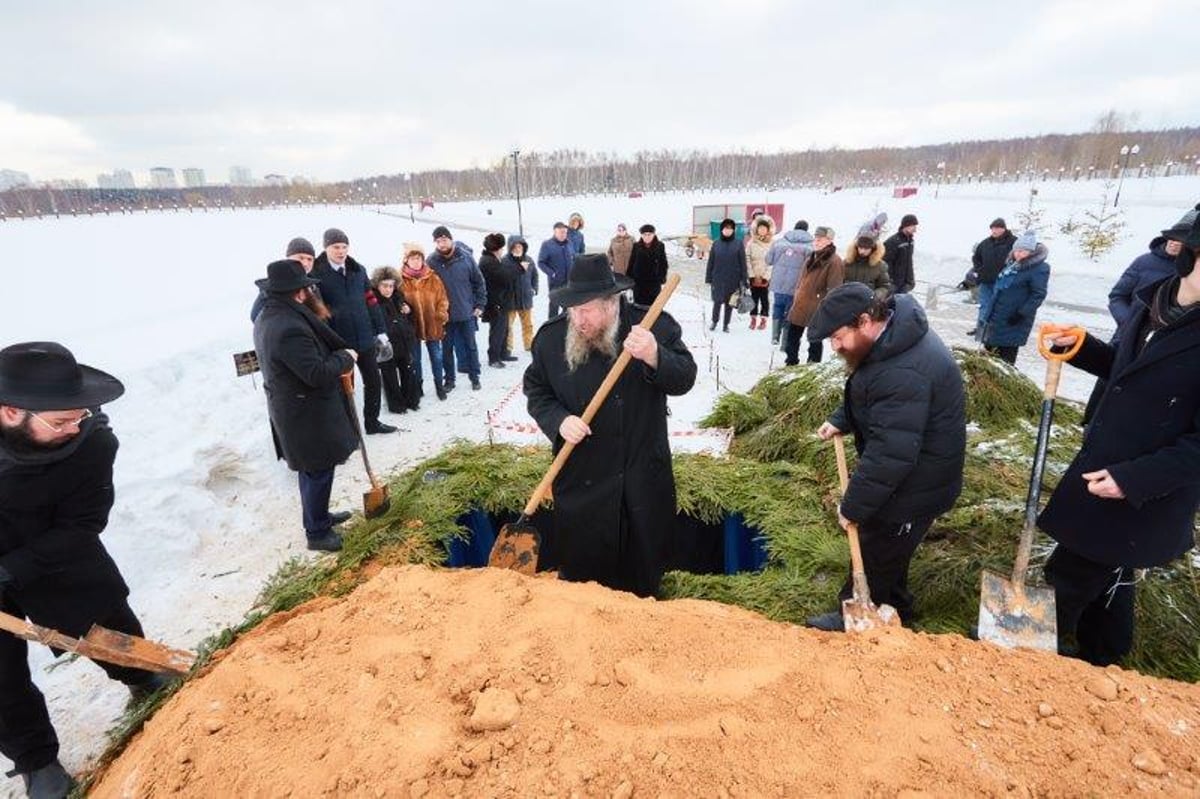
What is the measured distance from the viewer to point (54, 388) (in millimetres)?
2164

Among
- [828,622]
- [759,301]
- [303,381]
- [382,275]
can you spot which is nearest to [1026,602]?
[828,622]

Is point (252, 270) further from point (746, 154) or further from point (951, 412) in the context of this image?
point (746, 154)

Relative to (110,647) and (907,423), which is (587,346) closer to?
(907,423)

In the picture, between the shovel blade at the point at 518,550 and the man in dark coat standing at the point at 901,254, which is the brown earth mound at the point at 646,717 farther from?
the man in dark coat standing at the point at 901,254

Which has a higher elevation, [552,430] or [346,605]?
[552,430]

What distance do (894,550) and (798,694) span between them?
1302 mm

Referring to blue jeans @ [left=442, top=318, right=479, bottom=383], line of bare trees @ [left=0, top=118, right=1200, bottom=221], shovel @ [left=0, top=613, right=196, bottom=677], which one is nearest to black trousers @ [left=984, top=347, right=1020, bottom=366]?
blue jeans @ [left=442, top=318, right=479, bottom=383]

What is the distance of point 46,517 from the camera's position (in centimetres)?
234

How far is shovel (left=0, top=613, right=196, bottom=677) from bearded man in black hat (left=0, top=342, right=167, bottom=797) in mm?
110

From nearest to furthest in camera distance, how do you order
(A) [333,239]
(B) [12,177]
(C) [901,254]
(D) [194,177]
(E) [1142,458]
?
1. (E) [1142,458]
2. (A) [333,239]
3. (C) [901,254]
4. (B) [12,177]
5. (D) [194,177]

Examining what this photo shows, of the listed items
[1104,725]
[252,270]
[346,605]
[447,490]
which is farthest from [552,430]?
[252,270]

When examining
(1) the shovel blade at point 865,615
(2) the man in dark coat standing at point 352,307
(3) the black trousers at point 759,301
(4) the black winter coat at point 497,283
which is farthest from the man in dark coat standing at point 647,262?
(1) the shovel blade at point 865,615

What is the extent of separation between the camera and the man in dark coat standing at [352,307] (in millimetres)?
5301

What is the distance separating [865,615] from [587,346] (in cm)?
170
